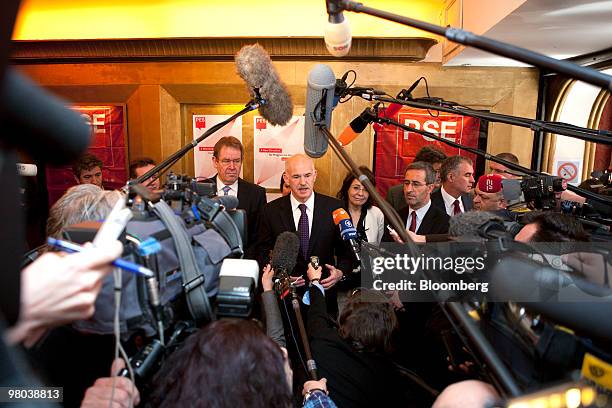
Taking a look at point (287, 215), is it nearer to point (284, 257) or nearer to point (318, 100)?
point (284, 257)

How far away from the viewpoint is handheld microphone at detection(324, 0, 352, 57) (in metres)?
0.91

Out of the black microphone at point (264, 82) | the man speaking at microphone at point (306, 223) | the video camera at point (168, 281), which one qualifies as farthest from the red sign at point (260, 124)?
the video camera at point (168, 281)

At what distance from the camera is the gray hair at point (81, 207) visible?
3.27 feet

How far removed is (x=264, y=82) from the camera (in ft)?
5.14

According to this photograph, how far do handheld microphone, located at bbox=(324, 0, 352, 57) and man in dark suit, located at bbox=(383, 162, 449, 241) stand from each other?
153 centimetres

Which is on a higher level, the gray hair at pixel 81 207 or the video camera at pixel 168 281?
the gray hair at pixel 81 207

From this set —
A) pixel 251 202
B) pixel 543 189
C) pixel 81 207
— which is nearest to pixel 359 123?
pixel 543 189

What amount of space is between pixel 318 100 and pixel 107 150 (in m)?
3.56

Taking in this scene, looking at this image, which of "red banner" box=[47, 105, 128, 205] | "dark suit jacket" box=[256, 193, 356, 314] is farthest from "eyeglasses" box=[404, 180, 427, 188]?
"red banner" box=[47, 105, 128, 205]

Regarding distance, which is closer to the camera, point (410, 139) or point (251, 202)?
point (251, 202)

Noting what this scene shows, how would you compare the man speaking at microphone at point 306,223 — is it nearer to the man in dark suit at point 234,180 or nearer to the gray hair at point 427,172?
the man in dark suit at point 234,180

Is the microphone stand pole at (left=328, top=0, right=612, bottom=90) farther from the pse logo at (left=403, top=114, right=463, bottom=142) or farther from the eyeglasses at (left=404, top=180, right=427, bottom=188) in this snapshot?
the pse logo at (left=403, top=114, right=463, bottom=142)

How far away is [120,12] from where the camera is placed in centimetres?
383

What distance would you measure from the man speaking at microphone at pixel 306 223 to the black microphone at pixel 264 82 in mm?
852
